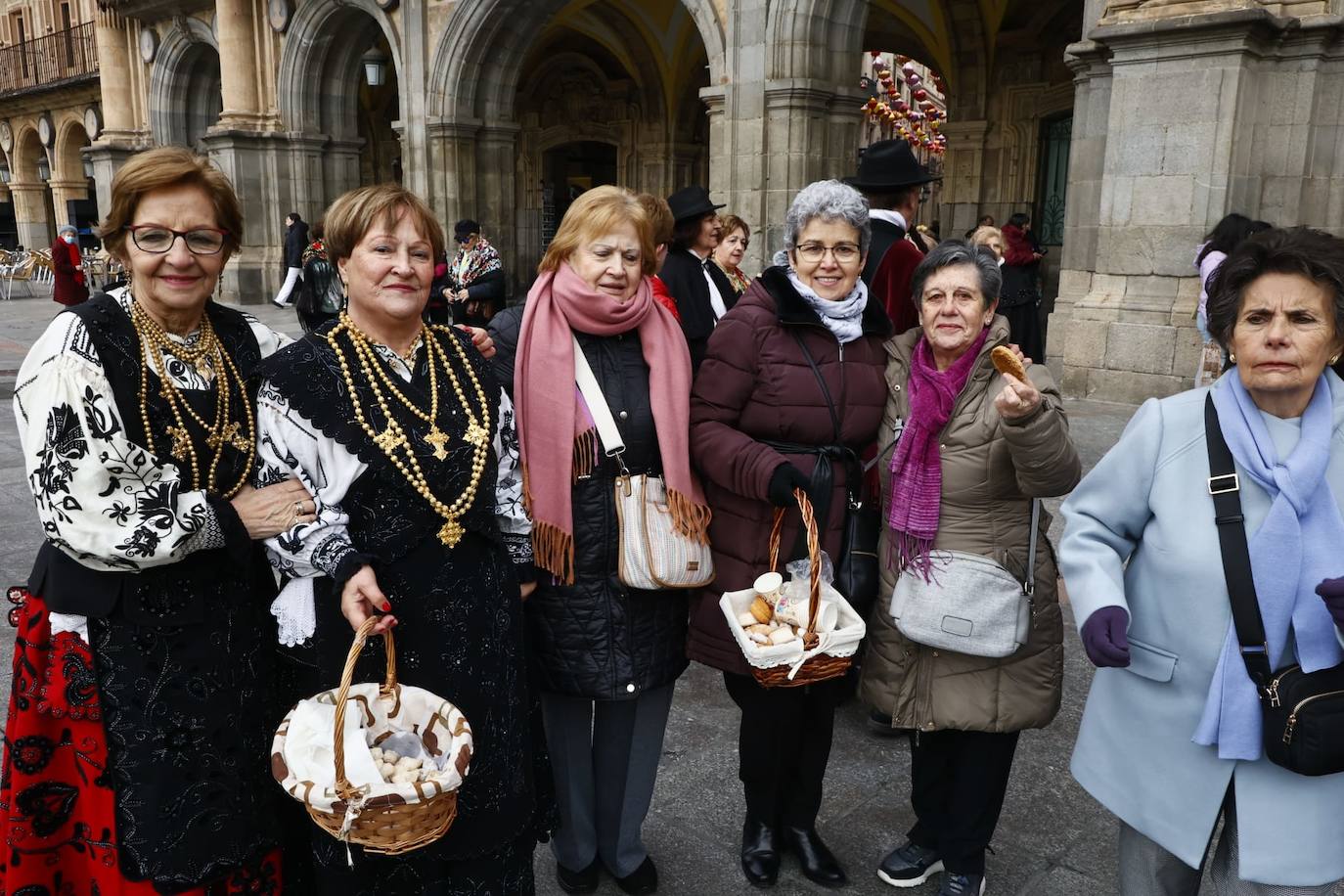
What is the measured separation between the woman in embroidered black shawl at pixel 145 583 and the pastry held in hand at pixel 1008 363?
1517mm

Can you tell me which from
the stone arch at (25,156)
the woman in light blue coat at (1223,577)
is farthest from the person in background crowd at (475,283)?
the stone arch at (25,156)

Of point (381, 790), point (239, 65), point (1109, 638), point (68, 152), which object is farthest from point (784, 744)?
point (68, 152)

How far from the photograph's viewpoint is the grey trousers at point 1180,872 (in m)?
1.93

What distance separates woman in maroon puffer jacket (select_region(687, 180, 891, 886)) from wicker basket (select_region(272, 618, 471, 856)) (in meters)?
0.90

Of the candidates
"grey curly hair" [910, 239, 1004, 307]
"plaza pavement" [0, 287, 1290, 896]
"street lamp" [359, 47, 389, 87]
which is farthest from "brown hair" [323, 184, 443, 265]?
"street lamp" [359, 47, 389, 87]

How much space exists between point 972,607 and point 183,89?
78.1 ft

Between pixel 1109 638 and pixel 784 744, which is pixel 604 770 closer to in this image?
pixel 784 744

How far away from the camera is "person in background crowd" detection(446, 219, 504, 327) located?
9.23 meters

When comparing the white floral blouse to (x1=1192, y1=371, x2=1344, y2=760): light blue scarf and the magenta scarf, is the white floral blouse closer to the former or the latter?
the magenta scarf

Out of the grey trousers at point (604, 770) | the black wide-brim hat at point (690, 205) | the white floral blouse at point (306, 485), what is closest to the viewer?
the white floral blouse at point (306, 485)

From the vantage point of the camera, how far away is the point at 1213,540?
189cm

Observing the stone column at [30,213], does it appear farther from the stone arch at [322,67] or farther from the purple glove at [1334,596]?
the purple glove at [1334,596]

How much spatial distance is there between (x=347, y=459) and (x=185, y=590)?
432 mm

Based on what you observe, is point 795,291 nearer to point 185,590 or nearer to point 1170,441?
point 1170,441
